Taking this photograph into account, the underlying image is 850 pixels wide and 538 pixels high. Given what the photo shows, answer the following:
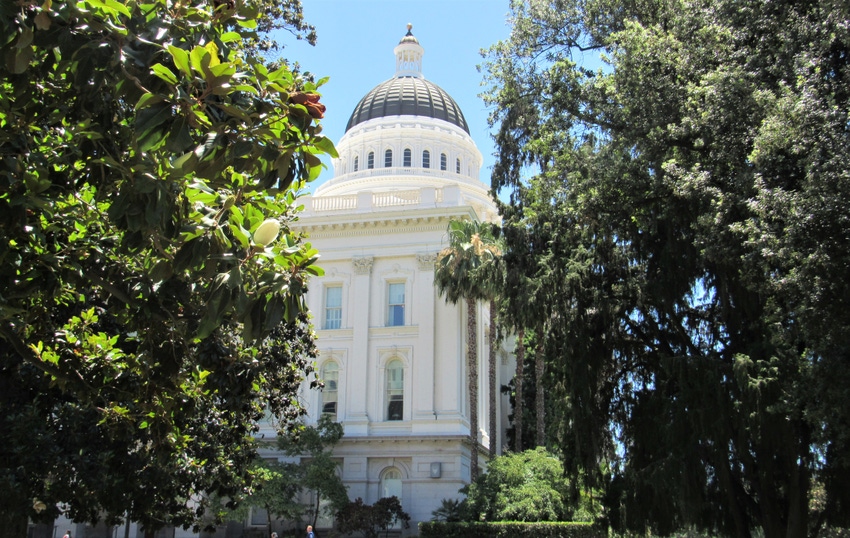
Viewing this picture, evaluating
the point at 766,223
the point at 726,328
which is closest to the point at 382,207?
the point at 726,328

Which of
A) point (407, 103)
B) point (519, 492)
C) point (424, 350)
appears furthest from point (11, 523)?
point (407, 103)

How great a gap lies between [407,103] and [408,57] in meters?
8.64

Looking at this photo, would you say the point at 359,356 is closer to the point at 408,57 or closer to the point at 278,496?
the point at 278,496

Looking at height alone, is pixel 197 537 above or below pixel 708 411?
below

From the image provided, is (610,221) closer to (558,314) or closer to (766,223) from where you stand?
(558,314)

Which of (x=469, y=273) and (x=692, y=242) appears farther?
(x=469, y=273)

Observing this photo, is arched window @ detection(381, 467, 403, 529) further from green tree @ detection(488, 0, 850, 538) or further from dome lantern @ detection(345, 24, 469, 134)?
dome lantern @ detection(345, 24, 469, 134)

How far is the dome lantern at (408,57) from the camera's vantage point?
63531 mm

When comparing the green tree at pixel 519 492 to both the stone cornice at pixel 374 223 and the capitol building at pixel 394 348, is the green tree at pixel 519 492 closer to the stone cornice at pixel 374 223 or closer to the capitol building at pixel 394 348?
the capitol building at pixel 394 348

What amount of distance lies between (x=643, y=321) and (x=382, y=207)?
23172 mm

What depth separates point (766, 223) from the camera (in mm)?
13219

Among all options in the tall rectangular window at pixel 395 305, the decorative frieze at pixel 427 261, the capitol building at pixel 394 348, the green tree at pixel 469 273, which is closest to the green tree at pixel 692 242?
the green tree at pixel 469 273

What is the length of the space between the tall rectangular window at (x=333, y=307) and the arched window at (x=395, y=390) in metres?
3.49

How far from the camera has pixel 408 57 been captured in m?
63.8
